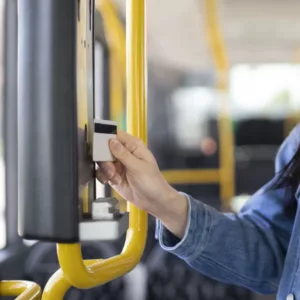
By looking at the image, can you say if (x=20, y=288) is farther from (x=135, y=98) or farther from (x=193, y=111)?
(x=193, y=111)

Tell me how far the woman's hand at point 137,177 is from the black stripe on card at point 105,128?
0.01 meters

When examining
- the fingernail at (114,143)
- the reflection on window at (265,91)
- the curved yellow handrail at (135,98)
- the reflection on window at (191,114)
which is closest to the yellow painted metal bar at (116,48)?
the curved yellow handrail at (135,98)

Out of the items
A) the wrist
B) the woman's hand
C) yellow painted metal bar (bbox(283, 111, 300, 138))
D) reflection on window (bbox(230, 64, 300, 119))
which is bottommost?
the wrist

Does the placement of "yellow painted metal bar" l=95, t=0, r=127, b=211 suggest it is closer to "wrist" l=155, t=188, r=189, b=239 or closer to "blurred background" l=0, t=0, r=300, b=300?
"blurred background" l=0, t=0, r=300, b=300

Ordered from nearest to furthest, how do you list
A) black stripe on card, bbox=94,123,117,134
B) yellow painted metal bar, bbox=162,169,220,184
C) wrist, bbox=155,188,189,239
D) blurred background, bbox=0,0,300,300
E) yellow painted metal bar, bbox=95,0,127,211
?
black stripe on card, bbox=94,123,117,134
wrist, bbox=155,188,189,239
yellow painted metal bar, bbox=95,0,127,211
blurred background, bbox=0,0,300,300
yellow painted metal bar, bbox=162,169,220,184

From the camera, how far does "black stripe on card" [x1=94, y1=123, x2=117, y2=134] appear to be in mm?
718

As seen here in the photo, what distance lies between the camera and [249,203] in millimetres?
1243

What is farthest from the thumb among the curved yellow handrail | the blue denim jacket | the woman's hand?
the blue denim jacket

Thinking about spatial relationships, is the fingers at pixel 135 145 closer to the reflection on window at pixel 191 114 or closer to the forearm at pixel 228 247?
the forearm at pixel 228 247

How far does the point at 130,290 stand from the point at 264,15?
2.15m

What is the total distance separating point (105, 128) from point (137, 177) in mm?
157

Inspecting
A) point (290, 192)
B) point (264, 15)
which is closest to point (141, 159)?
point (290, 192)

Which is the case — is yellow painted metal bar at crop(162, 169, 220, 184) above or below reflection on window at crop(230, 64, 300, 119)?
below

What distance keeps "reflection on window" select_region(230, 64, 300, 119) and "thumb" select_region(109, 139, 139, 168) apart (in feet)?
17.9
